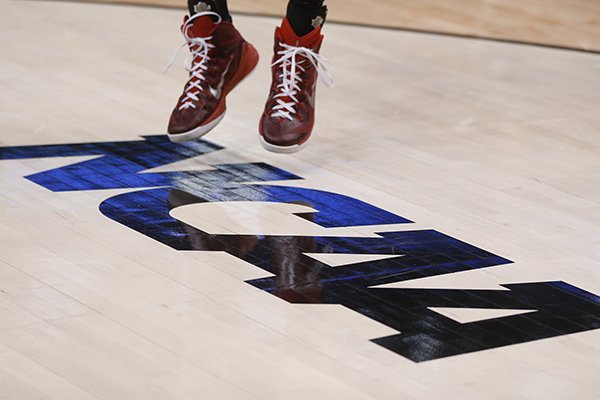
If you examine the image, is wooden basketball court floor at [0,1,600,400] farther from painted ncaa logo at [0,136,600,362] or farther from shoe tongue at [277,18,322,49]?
shoe tongue at [277,18,322,49]

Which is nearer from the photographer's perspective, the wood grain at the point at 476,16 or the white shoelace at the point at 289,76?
the white shoelace at the point at 289,76

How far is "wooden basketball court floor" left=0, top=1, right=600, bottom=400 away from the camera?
1.45 m

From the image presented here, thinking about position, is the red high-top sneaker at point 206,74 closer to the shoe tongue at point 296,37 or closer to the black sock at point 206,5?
the black sock at point 206,5

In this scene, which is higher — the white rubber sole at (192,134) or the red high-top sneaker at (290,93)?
the red high-top sneaker at (290,93)

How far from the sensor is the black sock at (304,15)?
226 centimetres

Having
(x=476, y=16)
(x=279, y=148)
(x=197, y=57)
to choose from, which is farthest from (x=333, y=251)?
(x=476, y=16)

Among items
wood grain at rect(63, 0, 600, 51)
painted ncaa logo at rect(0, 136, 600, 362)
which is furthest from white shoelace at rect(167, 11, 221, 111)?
wood grain at rect(63, 0, 600, 51)

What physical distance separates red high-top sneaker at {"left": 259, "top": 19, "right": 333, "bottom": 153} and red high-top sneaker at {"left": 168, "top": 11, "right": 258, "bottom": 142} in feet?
0.36

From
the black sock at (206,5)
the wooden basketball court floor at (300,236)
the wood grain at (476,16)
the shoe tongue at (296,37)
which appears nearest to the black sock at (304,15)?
the shoe tongue at (296,37)

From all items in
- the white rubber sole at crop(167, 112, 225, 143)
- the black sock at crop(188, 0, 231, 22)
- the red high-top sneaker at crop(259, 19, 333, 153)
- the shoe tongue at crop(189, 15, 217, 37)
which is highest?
the black sock at crop(188, 0, 231, 22)

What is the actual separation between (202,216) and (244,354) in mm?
537

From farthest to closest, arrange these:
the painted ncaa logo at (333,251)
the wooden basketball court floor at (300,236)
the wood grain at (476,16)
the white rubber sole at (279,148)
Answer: the wood grain at (476,16)
the white rubber sole at (279,148)
the painted ncaa logo at (333,251)
the wooden basketball court floor at (300,236)

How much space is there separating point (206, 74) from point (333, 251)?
0.62 metres

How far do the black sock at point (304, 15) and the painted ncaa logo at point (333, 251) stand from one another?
0.89 feet
